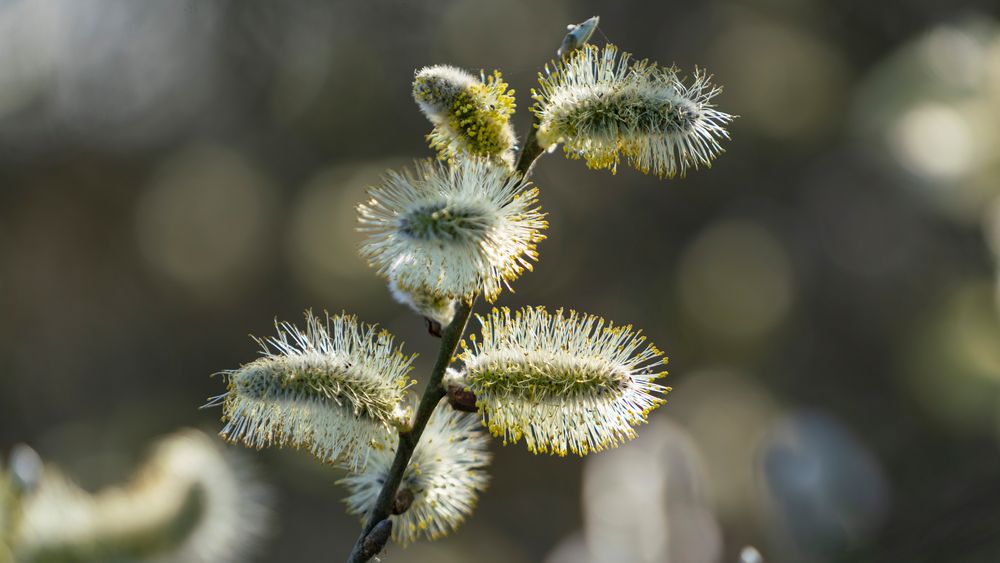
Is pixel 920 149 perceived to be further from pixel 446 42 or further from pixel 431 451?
pixel 446 42


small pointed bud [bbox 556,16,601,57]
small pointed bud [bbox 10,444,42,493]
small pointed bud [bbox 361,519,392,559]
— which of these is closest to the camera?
small pointed bud [bbox 361,519,392,559]

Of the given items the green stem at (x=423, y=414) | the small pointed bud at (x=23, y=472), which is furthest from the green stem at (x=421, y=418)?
the small pointed bud at (x=23, y=472)

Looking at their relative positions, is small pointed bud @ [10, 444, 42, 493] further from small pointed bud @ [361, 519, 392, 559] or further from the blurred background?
the blurred background

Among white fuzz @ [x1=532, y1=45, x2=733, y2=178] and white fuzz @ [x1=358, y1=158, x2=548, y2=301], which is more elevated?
white fuzz @ [x1=532, y1=45, x2=733, y2=178]

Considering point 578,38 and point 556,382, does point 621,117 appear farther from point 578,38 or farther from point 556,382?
point 556,382

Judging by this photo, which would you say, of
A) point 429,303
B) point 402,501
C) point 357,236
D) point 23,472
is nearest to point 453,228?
point 429,303

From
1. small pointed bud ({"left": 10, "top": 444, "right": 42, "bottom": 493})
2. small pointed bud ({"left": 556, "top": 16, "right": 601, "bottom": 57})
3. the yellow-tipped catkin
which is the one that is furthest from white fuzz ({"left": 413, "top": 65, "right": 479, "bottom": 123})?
small pointed bud ({"left": 10, "top": 444, "right": 42, "bottom": 493})

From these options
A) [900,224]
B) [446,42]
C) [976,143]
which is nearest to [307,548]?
[446,42]
